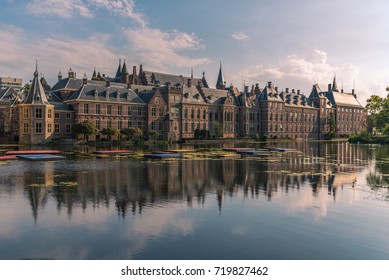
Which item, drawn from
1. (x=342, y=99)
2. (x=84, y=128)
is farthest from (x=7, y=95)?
(x=342, y=99)

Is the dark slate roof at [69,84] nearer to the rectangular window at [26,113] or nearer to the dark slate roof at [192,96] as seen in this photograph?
the rectangular window at [26,113]

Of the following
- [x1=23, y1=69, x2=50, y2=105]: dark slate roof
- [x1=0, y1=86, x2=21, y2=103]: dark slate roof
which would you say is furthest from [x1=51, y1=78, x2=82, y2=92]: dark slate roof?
[x1=0, y1=86, x2=21, y2=103]: dark slate roof

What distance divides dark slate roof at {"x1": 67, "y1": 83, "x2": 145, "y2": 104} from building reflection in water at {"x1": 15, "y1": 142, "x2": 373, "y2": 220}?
50.6m

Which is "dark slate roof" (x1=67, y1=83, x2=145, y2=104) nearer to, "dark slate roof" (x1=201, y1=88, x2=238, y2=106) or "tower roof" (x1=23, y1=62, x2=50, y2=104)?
"tower roof" (x1=23, y1=62, x2=50, y2=104)

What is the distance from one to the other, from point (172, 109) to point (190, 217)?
81480mm

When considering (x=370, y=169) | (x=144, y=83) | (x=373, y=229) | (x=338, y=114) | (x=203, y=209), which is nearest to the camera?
(x=373, y=229)

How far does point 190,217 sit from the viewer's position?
51.1 ft

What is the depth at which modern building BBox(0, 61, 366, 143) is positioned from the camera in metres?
77.4

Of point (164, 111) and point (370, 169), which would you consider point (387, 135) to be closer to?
point (164, 111)

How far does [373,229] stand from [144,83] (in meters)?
100

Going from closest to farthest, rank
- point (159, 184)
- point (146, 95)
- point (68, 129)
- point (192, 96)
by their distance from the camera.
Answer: point (159, 184) < point (68, 129) < point (146, 95) < point (192, 96)

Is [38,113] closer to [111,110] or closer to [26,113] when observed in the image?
[26,113]
